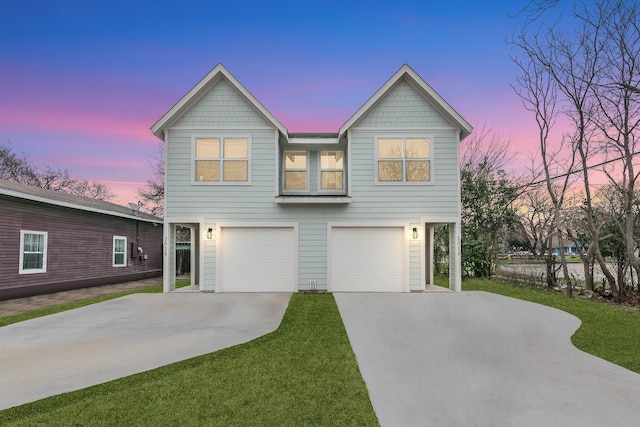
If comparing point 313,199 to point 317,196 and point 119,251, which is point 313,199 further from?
point 119,251

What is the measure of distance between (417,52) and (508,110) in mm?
5635

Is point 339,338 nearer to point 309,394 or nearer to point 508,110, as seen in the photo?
point 309,394

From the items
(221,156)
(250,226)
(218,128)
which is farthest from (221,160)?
(250,226)

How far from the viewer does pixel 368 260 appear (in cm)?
1169

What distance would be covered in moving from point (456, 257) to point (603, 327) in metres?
5.14

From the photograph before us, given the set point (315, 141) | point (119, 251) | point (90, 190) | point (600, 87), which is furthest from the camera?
point (90, 190)

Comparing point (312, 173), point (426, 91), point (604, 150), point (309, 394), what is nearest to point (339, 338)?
point (309, 394)

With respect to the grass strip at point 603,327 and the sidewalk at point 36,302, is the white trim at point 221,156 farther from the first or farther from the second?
the grass strip at point 603,327

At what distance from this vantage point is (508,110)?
1667cm

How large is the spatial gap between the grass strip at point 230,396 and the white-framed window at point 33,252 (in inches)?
416

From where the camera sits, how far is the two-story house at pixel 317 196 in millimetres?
11500

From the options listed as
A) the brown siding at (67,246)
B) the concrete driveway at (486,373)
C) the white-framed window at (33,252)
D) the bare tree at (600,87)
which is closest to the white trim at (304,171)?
the concrete driveway at (486,373)

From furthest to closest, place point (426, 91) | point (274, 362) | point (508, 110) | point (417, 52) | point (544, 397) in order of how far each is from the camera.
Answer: point (508, 110), point (417, 52), point (426, 91), point (274, 362), point (544, 397)

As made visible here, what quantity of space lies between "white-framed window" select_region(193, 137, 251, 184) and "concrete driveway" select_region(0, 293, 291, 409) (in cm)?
397
